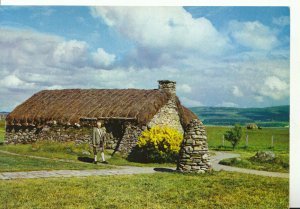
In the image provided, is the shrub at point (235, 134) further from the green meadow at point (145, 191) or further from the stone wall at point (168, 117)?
the green meadow at point (145, 191)

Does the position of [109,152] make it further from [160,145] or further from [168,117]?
[168,117]

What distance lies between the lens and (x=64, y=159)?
55.1 ft

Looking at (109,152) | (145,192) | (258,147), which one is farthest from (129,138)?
(258,147)

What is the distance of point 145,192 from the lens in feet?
34.0

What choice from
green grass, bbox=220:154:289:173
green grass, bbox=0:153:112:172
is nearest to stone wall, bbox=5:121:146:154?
green grass, bbox=220:154:289:173

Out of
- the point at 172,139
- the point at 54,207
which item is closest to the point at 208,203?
the point at 54,207

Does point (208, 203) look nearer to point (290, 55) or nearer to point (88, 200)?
point (88, 200)

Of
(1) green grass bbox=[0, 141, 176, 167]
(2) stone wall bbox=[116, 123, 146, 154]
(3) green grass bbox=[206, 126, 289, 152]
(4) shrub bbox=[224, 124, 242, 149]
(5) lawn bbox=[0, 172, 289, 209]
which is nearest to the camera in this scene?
(5) lawn bbox=[0, 172, 289, 209]

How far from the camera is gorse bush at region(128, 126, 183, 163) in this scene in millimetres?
17547

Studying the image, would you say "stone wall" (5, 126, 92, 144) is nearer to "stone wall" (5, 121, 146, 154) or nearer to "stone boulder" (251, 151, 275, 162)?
"stone wall" (5, 121, 146, 154)

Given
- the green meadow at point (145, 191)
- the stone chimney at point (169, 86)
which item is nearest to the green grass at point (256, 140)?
the stone chimney at point (169, 86)

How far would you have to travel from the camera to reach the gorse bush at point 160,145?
17.5 metres

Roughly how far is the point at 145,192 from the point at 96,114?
10601 mm

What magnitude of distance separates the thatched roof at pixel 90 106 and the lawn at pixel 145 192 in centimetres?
770
